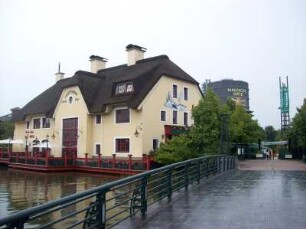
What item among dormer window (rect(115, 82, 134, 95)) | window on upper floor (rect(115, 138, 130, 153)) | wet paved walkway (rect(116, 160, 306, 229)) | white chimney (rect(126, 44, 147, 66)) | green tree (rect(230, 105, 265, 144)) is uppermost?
white chimney (rect(126, 44, 147, 66))

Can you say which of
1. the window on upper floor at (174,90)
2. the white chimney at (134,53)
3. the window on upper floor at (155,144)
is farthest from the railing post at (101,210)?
the white chimney at (134,53)

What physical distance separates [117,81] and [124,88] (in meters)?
1.08

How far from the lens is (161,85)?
35094 millimetres

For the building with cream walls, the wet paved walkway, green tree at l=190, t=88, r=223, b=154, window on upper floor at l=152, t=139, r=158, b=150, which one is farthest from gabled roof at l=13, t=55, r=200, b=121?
the wet paved walkway

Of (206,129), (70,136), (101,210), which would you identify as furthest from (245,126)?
(101,210)

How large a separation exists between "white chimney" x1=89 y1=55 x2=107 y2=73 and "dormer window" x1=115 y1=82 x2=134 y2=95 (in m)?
9.32

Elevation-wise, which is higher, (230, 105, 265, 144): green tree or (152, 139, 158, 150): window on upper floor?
(230, 105, 265, 144): green tree

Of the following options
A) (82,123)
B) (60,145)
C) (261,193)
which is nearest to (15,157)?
(60,145)

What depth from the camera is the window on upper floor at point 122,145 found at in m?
34.4

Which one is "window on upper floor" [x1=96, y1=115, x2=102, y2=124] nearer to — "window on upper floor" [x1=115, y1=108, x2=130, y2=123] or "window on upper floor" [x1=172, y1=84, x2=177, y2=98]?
"window on upper floor" [x1=115, y1=108, x2=130, y2=123]

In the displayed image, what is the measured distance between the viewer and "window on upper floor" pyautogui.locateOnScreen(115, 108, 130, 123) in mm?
34469

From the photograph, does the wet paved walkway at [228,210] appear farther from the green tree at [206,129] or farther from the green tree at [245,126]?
the green tree at [245,126]

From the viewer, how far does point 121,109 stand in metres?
35.0

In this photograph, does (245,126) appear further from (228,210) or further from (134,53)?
(228,210)
